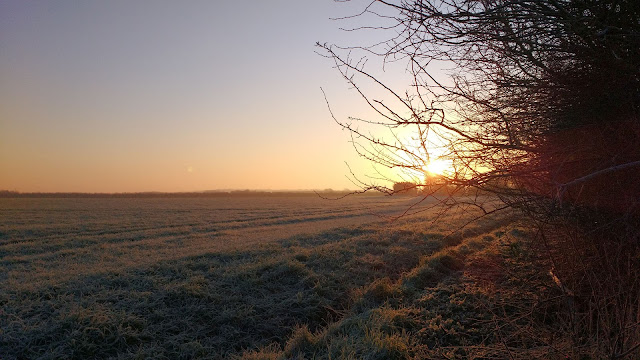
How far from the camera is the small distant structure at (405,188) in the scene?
3084mm

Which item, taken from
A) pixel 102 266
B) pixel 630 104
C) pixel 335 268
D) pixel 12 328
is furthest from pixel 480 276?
pixel 102 266

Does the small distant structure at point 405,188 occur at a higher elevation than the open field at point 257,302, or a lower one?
higher

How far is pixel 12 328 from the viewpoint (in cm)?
635

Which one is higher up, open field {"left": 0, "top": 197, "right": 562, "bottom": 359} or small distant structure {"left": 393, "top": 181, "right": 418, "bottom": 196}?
Result: small distant structure {"left": 393, "top": 181, "right": 418, "bottom": 196}

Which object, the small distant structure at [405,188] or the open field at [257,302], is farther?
the open field at [257,302]

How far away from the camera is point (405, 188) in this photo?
309cm

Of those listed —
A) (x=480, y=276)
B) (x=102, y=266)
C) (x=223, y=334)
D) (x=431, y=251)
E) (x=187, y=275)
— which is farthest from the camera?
(x=431, y=251)

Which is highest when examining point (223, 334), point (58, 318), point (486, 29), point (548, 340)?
point (486, 29)

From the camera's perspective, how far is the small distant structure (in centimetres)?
308

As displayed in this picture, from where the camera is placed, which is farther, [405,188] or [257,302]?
[257,302]

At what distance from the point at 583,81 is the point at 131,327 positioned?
7.57m

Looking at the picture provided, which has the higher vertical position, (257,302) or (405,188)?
(405,188)

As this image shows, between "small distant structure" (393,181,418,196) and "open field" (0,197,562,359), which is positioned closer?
"small distant structure" (393,181,418,196)

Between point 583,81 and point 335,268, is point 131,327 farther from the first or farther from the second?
point 583,81
